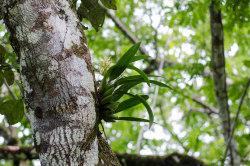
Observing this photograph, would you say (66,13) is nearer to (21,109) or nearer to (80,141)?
(80,141)

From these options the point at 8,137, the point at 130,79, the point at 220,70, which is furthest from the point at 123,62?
the point at 8,137

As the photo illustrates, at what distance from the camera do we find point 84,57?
1.18m

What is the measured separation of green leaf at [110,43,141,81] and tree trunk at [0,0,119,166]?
0.18 m

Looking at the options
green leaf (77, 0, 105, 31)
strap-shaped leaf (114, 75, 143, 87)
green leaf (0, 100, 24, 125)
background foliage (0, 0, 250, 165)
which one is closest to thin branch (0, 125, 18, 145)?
background foliage (0, 0, 250, 165)

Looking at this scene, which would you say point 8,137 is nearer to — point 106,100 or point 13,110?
point 13,110

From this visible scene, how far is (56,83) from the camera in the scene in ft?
3.48

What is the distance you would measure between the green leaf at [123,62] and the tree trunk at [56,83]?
7.2 inches

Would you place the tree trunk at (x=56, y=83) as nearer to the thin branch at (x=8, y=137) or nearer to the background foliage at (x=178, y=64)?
the background foliage at (x=178, y=64)

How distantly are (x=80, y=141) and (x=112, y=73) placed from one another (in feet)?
1.49

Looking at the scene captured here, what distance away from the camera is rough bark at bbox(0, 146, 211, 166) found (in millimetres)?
3020

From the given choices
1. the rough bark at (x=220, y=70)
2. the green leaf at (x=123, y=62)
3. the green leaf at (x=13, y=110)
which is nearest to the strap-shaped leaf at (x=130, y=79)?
the green leaf at (x=123, y=62)

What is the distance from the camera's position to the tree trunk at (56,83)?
1.02 meters

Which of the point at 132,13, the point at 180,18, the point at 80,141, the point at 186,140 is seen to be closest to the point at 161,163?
the point at 186,140

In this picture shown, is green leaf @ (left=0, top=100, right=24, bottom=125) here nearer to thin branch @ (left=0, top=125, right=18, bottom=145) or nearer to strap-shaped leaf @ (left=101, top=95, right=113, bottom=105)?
strap-shaped leaf @ (left=101, top=95, right=113, bottom=105)
